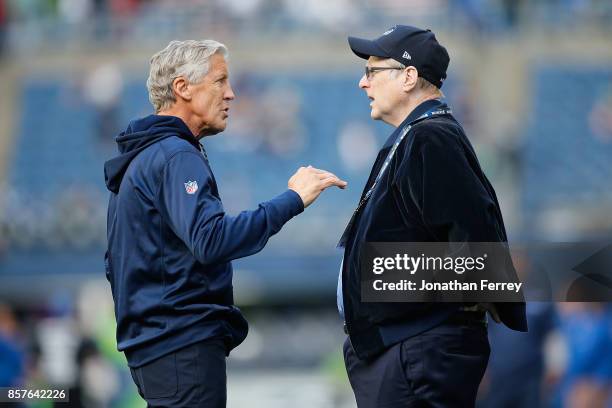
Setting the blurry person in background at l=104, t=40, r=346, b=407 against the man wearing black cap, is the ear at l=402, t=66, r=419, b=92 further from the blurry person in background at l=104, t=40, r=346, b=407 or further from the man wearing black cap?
the blurry person in background at l=104, t=40, r=346, b=407

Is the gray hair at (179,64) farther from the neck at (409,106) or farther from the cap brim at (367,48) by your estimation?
the neck at (409,106)

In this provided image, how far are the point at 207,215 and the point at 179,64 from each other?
1.95 feet

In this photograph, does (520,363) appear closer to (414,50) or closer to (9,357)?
(9,357)

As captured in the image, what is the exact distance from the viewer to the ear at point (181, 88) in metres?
4.07

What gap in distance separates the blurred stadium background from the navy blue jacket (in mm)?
7974

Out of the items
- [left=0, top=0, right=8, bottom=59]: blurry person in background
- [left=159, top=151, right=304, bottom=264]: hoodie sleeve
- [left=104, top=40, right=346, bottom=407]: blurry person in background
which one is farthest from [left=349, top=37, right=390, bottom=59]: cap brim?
[left=0, top=0, right=8, bottom=59]: blurry person in background

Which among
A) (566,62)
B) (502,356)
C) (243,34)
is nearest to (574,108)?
(566,62)

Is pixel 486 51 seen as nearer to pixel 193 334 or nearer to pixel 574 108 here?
pixel 574 108

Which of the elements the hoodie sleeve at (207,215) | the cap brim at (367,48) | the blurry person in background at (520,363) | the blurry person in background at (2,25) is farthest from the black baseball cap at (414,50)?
the blurry person in background at (2,25)

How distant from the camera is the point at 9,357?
370 inches

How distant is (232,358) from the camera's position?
15.1 m

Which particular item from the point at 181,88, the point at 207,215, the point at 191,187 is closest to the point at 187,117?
the point at 181,88

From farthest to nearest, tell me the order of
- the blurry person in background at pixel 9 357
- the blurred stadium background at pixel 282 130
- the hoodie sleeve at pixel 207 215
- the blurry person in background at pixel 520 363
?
the blurred stadium background at pixel 282 130 < the blurry person in background at pixel 9 357 < the blurry person in background at pixel 520 363 < the hoodie sleeve at pixel 207 215

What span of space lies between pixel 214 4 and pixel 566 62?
6150mm
